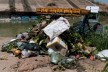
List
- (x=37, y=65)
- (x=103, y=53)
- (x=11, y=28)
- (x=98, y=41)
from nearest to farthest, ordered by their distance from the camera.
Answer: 1. (x=37, y=65)
2. (x=103, y=53)
3. (x=98, y=41)
4. (x=11, y=28)

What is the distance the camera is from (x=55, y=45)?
439 inches

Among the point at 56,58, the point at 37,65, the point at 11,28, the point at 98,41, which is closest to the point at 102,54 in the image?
the point at 98,41

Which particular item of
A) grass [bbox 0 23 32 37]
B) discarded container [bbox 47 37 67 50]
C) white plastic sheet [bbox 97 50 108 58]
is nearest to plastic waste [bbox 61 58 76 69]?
discarded container [bbox 47 37 67 50]

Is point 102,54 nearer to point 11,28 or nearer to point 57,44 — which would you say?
point 57,44

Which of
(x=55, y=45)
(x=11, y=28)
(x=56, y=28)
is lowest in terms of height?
(x=11, y=28)

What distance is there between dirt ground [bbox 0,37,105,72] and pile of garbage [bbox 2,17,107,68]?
0.90ft

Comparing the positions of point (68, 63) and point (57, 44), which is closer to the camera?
point (68, 63)

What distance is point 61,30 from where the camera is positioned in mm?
11211

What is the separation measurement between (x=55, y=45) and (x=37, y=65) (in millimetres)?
1327

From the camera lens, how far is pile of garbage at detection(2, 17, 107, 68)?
11041mm

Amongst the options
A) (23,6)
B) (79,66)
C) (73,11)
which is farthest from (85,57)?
(23,6)

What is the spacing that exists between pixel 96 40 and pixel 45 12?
2.15 meters

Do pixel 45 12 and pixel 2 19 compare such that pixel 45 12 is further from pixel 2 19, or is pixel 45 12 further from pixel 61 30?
pixel 2 19

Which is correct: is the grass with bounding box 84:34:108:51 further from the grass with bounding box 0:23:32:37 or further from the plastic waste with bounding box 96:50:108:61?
the grass with bounding box 0:23:32:37
